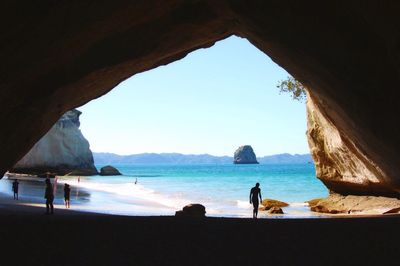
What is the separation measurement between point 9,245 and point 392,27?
8864 millimetres

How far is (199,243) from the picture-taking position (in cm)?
848

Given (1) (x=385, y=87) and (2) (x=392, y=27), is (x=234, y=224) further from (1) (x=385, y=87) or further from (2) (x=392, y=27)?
(2) (x=392, y=27)

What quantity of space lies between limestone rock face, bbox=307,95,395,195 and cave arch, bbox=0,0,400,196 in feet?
2.48

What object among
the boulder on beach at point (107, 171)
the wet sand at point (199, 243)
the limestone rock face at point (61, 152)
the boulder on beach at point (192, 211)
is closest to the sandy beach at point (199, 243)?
the wet sand at point (199, 243)

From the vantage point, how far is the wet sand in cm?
702

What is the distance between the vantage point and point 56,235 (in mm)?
9383

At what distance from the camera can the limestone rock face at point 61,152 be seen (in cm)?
Answer: 7894

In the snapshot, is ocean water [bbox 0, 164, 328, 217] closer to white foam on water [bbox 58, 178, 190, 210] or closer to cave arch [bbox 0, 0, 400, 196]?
white foam on water [bbox 58, 178, 190, 210]

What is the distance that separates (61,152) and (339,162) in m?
69.5

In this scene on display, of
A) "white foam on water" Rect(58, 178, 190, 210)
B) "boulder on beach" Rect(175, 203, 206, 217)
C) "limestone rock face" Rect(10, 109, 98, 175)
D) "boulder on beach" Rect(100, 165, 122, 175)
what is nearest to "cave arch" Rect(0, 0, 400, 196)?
"boulder on beach" Rect(175, 203, 206, 217)

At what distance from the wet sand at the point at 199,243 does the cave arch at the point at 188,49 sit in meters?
4.09

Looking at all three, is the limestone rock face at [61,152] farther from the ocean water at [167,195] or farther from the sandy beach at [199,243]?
the sandy beach at [199,243]

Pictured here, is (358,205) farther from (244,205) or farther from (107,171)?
(107,171)

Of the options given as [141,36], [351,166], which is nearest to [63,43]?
[141,36]
